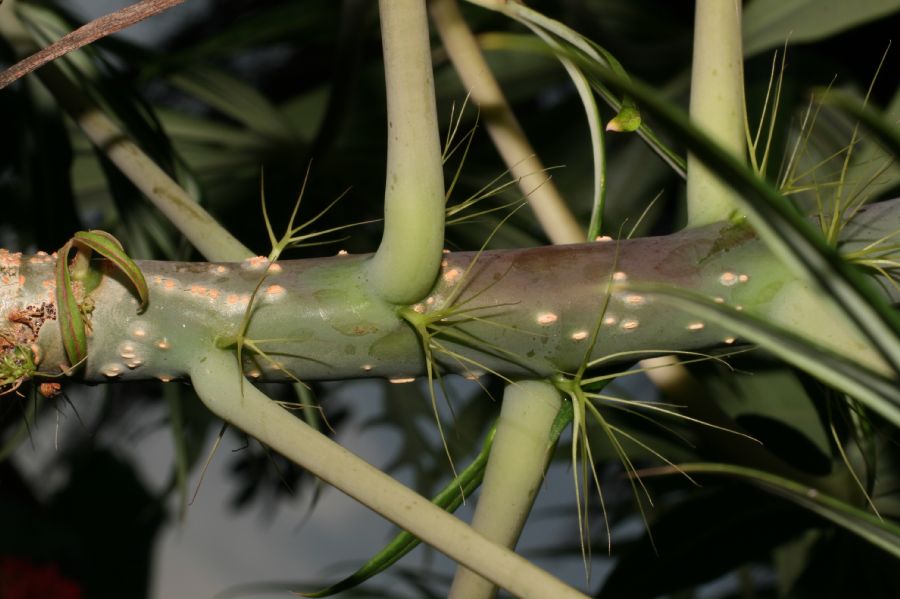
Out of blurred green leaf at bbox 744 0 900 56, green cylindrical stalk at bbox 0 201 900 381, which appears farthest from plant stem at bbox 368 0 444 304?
blurred green leaf at bbox 744 0 900 56

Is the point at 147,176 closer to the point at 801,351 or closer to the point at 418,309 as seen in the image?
the point at 418,309

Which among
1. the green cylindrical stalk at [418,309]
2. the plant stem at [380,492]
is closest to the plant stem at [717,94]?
the green cylindrical stalk at [418,309]

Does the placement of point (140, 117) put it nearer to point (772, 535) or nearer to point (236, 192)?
point (236, 192)

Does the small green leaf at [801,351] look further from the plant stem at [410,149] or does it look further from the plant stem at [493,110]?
the plant stem at [493,110]

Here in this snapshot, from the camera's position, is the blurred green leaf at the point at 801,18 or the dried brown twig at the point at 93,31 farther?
the blurred green leaf at the point at 801,18

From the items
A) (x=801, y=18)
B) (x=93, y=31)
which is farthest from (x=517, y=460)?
(x=801, y=18)

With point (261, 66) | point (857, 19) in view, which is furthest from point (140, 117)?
point (261, 66)
